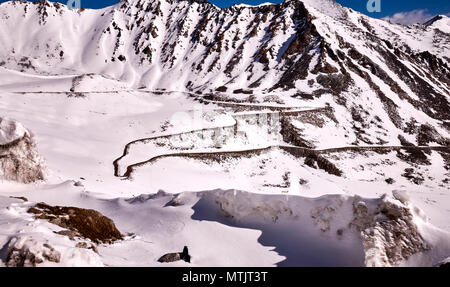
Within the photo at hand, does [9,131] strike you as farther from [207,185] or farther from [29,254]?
[207,185]

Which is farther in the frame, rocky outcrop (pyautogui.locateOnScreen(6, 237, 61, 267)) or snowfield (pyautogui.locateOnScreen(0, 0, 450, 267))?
snowfield (pyautogui.locateOnScreen(0, 0, 450, 267))

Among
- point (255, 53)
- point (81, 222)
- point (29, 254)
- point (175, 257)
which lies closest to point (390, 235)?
point (175, 257)

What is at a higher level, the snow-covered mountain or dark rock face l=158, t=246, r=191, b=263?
the snow-covered mountain

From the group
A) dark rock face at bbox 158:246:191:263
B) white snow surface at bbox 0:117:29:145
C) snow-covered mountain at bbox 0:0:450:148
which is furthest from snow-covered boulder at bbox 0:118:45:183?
snow-covered mountain at bbox 0:0:450:148

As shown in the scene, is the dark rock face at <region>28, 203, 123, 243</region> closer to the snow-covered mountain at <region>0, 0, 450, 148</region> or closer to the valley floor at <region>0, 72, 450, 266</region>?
the valley floor at <region>0, 72, 450, 266</region>

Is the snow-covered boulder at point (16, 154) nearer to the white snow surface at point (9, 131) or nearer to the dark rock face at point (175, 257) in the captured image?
the white snow surface at point (9, 131)

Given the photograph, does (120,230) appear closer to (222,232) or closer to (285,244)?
(222,232)

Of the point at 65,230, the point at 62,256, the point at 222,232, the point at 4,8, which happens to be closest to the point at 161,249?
the point at 222,232
